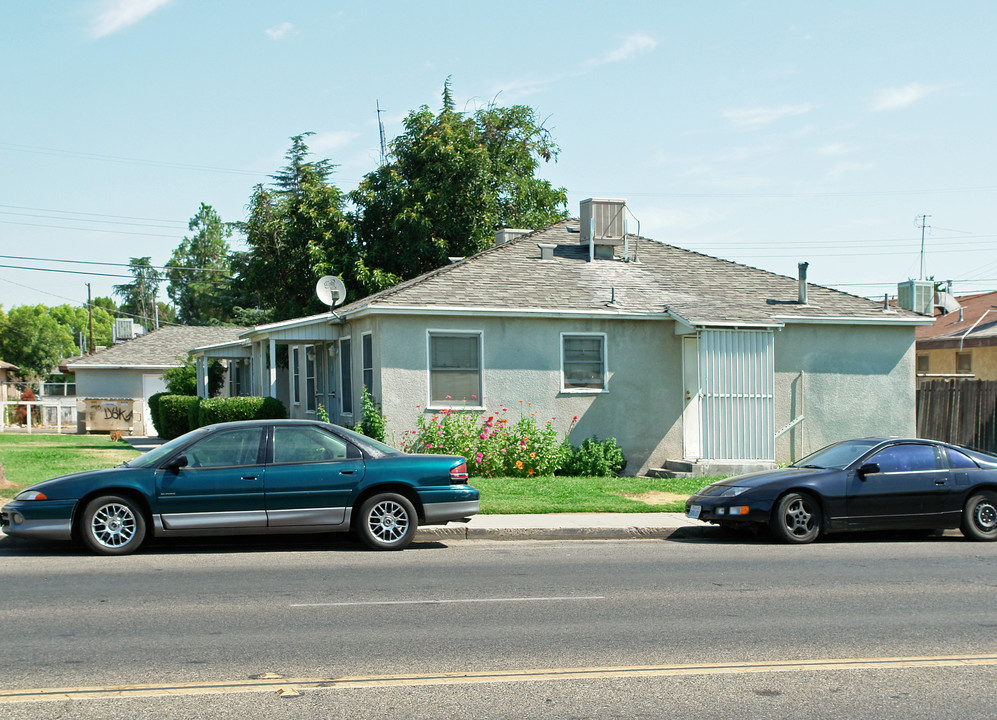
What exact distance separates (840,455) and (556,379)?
7324 millimetres

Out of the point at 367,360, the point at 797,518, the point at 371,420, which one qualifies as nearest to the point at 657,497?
the point at 797,518

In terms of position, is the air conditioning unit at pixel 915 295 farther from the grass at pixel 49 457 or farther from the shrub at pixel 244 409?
the grass at pixel 49 457

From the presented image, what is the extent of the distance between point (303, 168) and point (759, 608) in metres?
47.3

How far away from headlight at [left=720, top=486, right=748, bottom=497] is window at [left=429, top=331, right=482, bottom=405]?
7169mm

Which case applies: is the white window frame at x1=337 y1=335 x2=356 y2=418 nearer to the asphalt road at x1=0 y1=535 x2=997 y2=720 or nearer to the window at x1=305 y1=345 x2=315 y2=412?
the window at x1=305 y1=345 x2=315 y2=412

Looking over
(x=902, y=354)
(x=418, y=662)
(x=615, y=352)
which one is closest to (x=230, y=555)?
(x=418, y=662)

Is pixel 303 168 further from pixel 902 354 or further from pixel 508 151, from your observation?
pixel 902 354

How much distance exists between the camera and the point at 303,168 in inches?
2050

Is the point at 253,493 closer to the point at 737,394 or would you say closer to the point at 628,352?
the point at 628,352

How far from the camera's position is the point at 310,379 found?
24.6 meters

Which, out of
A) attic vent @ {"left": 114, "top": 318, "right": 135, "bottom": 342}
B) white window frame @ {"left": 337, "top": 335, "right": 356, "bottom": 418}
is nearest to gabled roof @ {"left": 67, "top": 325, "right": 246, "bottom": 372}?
attic vent @ {"left": 114, "top": 318, "right": 135, "bottom": 342}

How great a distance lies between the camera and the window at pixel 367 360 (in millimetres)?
19141

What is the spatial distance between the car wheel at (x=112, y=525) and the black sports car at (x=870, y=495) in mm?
6859

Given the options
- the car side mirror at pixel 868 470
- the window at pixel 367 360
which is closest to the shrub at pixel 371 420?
the window at pixel 367 360
